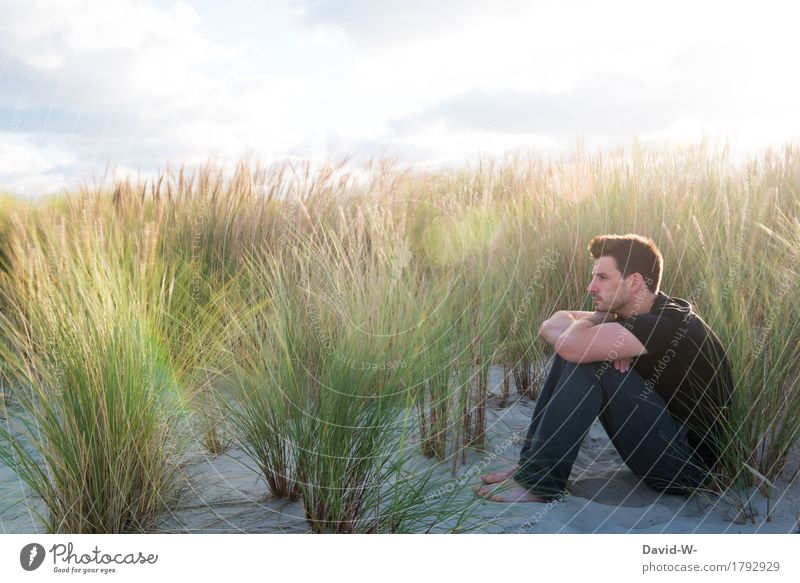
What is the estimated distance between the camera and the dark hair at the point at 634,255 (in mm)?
2621

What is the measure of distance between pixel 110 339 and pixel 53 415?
0.96 ft

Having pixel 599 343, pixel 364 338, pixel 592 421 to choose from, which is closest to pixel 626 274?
pixel 599 343

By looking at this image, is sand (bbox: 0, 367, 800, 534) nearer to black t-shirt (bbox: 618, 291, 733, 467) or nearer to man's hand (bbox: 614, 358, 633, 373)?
black t-shirt (bbox: 618, 291, 733, 467)

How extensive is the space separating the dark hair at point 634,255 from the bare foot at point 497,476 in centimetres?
86

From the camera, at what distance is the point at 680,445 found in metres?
2.55

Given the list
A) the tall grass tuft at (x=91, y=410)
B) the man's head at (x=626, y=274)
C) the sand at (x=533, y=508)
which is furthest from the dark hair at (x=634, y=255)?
the tall grass tuft at (x=91, y=410)

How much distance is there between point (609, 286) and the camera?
104 inches

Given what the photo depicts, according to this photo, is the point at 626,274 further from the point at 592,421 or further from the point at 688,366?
the point at 592,421

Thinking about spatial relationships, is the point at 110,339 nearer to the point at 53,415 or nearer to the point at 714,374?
the point at 53,415

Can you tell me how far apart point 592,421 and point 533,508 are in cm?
39

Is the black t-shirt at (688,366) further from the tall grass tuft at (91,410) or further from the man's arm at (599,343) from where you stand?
the tall grass tuft at (91,410)

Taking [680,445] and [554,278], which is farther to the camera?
[554,278]

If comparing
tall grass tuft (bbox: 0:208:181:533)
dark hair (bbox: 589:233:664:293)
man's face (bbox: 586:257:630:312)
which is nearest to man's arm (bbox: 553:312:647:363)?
man's face (bbox: 586:257:630:312)
